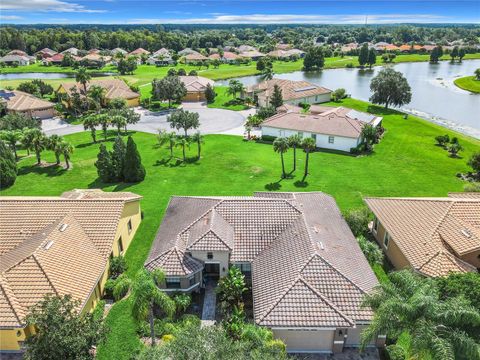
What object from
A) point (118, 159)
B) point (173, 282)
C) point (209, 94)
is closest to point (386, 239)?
point (173, 282)

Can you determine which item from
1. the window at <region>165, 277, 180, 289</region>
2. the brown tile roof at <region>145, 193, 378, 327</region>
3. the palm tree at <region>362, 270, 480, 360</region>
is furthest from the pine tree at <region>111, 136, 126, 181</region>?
the palm tree at <region>362, 270, 480, 360</region>

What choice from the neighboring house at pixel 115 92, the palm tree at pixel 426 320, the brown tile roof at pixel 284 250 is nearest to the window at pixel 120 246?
the brown tile roof at pixel 284 250

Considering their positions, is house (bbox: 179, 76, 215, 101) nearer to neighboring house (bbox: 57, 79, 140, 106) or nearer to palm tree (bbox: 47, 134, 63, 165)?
neighboring house (bbox: 57, 79, 140, 106)

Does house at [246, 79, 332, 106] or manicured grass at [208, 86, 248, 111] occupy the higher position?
house at [246, 79, 332, 106]

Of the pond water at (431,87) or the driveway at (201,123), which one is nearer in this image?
the driveway at (201,123)

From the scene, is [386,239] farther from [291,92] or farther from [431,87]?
[431,87]

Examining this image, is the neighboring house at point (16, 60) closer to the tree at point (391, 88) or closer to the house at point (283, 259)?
the tree at point (391, 88)

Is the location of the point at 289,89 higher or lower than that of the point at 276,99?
lower
